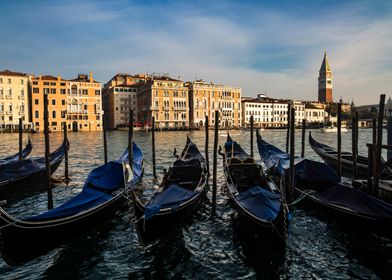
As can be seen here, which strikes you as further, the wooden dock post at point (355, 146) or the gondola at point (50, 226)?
the wooden dock post at point (355, 146)

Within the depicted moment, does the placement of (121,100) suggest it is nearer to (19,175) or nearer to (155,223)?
(19,175)

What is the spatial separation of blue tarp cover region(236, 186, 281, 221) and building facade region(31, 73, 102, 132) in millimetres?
44463

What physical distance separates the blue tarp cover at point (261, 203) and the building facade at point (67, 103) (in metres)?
44.5

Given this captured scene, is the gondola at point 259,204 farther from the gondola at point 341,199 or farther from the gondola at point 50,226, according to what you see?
the gondola at point 50,226

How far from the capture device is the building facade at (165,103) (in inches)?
2041

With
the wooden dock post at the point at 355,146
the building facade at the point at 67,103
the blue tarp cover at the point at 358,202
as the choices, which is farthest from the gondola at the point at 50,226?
the building facade at the point at 67,103

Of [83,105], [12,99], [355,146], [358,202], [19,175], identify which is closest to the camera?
[358,202]

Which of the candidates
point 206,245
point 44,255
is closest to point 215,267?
point 206,245

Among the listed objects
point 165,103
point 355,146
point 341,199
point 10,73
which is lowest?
point 341,199

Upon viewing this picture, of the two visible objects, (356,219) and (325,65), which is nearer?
(356,219)

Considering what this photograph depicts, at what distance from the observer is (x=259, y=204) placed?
532cm

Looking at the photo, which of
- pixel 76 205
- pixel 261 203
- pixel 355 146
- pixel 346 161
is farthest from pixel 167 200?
pixel 346 161

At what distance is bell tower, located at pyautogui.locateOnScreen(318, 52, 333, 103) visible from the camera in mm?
85562

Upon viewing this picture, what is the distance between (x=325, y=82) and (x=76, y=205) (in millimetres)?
90089
